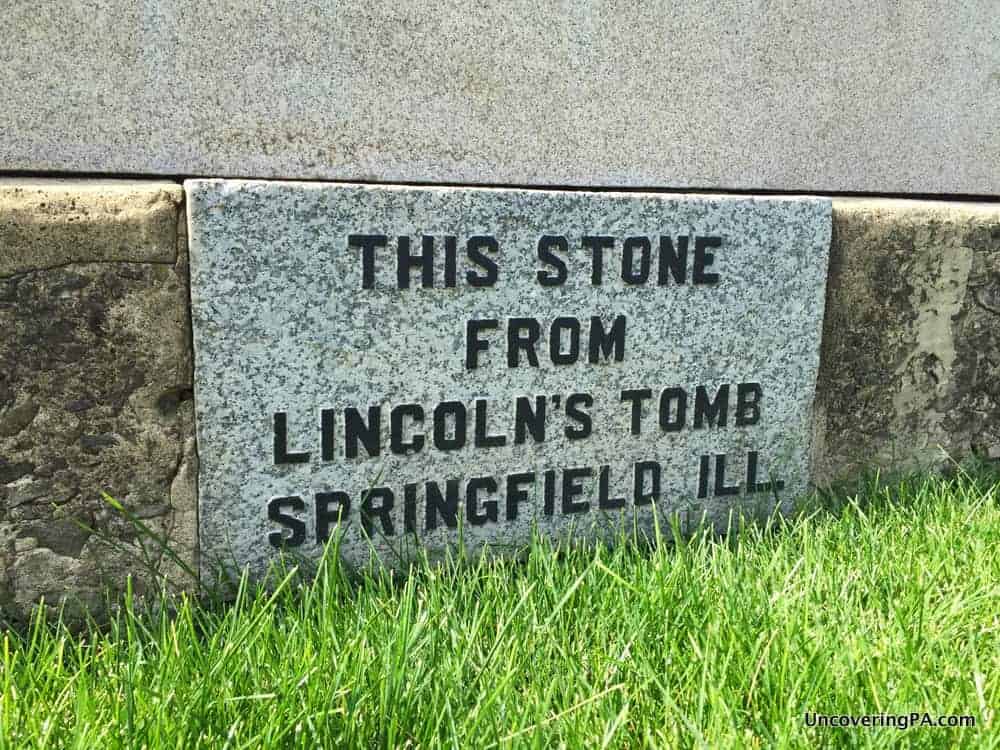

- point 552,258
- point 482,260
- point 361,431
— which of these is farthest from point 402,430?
point 552,258

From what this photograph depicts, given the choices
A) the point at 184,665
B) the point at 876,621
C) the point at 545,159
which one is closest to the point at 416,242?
the point at 545,159

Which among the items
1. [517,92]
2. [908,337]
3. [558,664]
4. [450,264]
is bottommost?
[558,664]

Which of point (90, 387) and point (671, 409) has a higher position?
point (90, 387)

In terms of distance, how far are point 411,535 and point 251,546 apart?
0.35 meters

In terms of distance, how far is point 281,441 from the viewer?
6.00ft

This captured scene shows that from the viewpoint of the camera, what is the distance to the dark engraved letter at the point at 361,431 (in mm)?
1881

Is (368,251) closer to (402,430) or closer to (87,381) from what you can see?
(402,430)

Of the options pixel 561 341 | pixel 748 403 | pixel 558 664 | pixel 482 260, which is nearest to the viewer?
pixel 558 664

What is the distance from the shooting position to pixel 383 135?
1920mm

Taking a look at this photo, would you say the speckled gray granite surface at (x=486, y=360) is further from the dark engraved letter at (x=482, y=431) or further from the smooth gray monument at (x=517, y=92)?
the smooth gray monument at (x=517, y=92)

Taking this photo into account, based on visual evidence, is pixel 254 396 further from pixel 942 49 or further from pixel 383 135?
pixel 942 49

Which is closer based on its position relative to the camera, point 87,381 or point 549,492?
point 87,381

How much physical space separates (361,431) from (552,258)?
0.58 meters

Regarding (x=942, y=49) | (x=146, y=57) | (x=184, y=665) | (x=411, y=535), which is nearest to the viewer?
(x=184, y=665)
